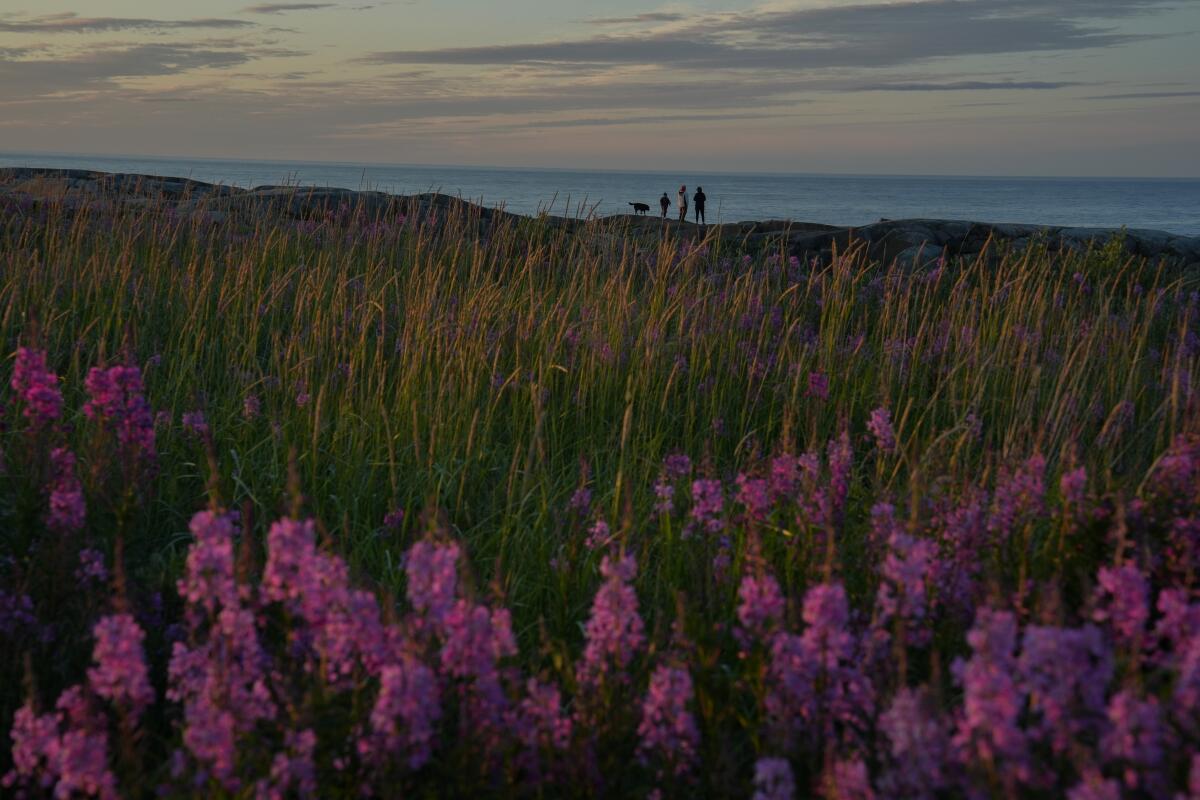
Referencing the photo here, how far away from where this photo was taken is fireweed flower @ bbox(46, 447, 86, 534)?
2.27 metres

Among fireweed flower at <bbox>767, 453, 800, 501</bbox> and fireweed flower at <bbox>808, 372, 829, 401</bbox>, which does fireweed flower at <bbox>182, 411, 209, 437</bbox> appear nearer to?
fireweed flower at <bbox>767, 453, 800, 501</bbox>

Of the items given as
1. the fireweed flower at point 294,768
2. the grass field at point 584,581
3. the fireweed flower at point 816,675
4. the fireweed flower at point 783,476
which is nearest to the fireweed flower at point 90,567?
the grass field at point 584,581

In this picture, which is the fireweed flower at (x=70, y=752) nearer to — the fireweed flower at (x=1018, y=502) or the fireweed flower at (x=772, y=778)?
the fireweed flower at (x=772, y=778)

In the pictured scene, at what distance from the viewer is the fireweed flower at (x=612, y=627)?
1781 millimetres

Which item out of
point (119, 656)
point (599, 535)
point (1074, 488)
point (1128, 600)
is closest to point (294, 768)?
point (119, 656)

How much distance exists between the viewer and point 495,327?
510 centimetres

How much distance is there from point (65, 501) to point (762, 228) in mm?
9165

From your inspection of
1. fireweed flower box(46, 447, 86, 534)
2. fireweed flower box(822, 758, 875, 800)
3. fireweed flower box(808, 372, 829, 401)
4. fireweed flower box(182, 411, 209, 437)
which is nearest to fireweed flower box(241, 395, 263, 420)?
fireweed flower box(182, 411, 209, 437)

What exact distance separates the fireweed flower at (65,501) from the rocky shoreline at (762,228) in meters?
6.64

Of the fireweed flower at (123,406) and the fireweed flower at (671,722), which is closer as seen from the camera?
the fireweed flower at (671,722)

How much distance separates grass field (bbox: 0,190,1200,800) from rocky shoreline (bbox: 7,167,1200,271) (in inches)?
→ 182

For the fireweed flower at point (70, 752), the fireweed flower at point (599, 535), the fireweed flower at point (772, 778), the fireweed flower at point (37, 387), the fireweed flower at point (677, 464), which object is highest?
the fireweed flower at point (37, 387)

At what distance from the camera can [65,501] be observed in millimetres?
2271

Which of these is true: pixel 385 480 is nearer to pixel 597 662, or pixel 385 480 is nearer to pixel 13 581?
pixel 13 581
